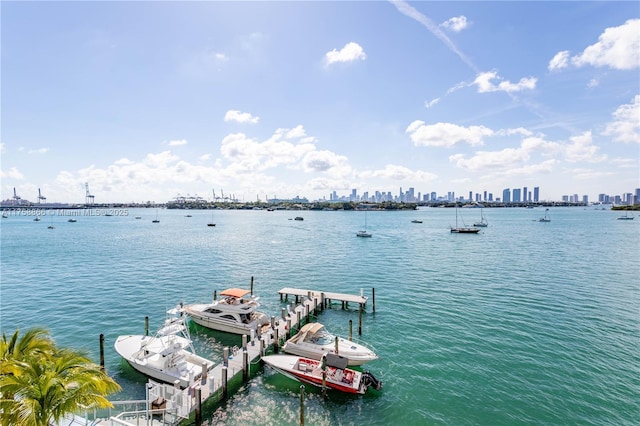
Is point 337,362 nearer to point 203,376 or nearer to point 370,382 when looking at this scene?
point 370,382

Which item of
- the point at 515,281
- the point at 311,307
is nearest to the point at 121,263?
the point at 311,307

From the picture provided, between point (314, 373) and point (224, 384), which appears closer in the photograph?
point (224, 384)

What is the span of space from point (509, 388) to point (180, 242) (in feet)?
304

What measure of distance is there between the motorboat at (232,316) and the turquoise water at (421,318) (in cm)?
109

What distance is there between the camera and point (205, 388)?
808 inches

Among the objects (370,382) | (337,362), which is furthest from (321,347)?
(370,382)

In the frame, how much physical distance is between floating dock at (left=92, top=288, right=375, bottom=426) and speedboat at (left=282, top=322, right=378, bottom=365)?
2.30 metres

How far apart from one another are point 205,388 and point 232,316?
34.4 ft

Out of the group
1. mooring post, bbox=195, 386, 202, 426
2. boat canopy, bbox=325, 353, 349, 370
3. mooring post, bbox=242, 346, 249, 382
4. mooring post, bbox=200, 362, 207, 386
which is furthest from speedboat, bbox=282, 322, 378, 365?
mooring post, bbox=195, 386, 202, 426

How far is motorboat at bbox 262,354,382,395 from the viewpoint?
70.7 ft

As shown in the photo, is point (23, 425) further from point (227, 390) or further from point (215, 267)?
point (215, 267)

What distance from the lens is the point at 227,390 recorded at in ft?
71.9

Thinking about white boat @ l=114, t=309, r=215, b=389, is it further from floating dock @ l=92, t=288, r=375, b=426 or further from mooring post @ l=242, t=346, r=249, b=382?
mooring post @ l=242, t=346, r=249, b=382

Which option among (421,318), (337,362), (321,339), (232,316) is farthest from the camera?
(421,318)
